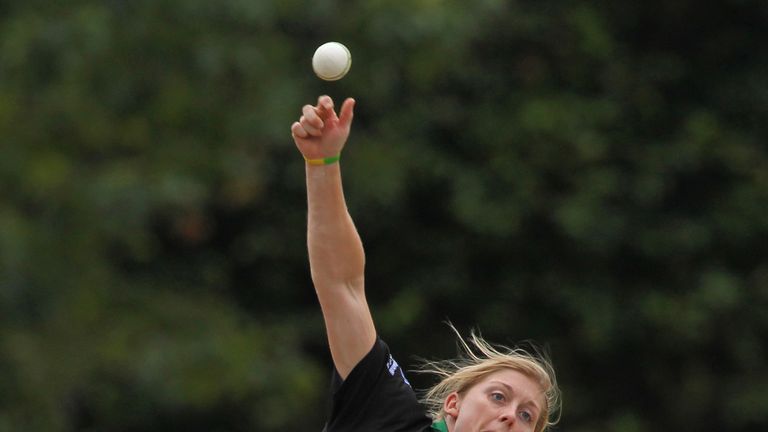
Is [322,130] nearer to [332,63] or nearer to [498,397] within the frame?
[332,63]

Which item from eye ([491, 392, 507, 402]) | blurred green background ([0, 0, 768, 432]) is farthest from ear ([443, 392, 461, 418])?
blurred green background ([0, 0, 768, 432])

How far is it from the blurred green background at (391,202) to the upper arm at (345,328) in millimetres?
6714

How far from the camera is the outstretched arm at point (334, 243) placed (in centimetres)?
450

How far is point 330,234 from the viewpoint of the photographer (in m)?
4.57

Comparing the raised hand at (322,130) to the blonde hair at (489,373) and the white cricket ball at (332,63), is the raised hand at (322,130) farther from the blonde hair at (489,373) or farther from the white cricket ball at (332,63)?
the blonde hair at (489,373)

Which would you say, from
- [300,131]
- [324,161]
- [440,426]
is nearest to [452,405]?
[440,426]

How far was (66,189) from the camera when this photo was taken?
11453mm

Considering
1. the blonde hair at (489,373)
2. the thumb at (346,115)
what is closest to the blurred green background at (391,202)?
the blonde hair at (489,373)

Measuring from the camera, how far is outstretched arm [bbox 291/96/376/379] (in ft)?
14.8

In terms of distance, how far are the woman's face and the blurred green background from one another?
6.75 m

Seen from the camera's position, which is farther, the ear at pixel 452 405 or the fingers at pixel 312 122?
the ear at pixel 452 405

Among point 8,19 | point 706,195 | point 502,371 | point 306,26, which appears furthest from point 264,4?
point 502,371

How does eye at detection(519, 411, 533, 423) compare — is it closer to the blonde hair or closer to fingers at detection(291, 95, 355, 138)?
the blonde hair

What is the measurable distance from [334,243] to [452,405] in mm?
582
